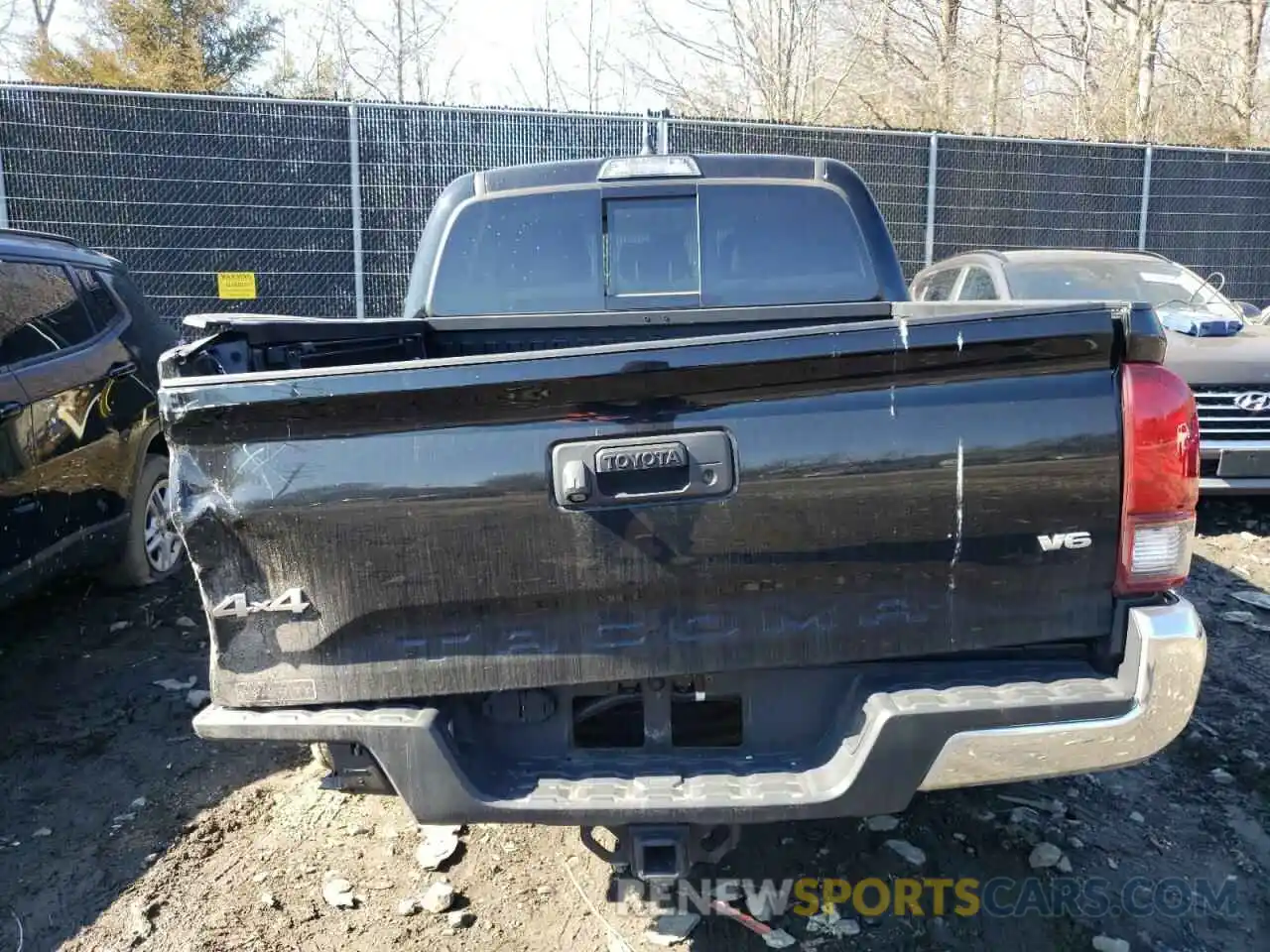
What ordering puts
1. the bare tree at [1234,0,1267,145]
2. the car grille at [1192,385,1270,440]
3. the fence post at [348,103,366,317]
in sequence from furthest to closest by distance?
1. the bare tree at [1234,0,1267,145]
2. the fence post at [348,103,366,317]
3. the car grille at [1192,385,1270,440]

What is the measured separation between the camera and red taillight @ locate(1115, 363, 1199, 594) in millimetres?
2033

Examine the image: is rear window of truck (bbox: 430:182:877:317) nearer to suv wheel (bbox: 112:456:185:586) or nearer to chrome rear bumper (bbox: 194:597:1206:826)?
chrome rear bumper (bbox: 194:597:1206:826)

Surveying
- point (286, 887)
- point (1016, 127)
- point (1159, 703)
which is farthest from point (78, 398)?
point (1016, 127)

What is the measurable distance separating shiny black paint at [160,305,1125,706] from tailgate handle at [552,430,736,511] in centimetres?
3

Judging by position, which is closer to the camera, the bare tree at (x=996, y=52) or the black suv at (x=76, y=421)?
the black suv at (x=76, y=421)

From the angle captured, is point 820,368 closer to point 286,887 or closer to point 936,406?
point 936,406

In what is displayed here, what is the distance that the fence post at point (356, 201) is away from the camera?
33.4 ft

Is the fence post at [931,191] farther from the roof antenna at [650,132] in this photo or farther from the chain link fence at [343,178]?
the roof antenna at [650,132]

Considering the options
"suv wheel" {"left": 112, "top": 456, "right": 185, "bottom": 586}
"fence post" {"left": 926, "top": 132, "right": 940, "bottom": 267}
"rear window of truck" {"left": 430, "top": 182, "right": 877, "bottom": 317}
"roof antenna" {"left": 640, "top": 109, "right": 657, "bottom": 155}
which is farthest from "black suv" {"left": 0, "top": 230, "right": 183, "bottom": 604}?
"fence post" {"left": 926, "top": 132, "right": 940, "bottom": 267}

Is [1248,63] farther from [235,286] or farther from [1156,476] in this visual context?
[1156,476]

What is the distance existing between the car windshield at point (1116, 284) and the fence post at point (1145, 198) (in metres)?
6.12

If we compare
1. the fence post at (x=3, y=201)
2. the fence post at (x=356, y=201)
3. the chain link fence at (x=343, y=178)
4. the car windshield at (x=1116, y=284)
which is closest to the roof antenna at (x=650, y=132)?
the chain link fence at (x=343, y=178)

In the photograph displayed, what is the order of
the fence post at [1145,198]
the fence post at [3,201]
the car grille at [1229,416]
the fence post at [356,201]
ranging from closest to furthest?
the car grille at [1229,416], the fence post at [3,201], the fence post at [356,201], the fence post at [1145,198]

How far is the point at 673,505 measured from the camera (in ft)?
6.61
